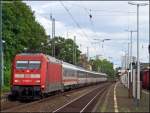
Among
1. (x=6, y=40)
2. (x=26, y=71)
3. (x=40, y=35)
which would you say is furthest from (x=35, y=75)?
(x=40, y=35)

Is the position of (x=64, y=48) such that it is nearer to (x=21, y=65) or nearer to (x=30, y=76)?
(x=21, y=65)

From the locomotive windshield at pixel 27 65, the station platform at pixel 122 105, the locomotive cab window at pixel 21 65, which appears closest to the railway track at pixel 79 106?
the station platform at pixel 122 105

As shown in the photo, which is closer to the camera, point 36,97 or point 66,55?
point 36,97

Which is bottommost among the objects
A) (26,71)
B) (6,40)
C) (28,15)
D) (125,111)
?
(125,111)

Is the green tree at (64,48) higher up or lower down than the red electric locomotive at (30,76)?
higher up

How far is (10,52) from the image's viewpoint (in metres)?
79.9

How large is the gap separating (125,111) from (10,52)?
5246 cm

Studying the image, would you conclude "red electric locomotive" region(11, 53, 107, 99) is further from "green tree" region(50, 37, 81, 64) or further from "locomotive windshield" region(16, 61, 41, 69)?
"green tree" region(50, 37, 81, 64)

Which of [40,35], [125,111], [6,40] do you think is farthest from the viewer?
[40,35]

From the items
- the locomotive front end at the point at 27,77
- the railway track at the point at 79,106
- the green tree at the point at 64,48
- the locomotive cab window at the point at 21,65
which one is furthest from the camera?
the green tree at the point at 64,48

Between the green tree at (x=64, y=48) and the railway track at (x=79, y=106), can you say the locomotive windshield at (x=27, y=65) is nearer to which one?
the railway track at (x=79, y=106)

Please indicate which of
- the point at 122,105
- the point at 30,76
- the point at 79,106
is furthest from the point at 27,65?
the point at 122,105

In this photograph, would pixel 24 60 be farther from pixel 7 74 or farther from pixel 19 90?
pixel 7 74

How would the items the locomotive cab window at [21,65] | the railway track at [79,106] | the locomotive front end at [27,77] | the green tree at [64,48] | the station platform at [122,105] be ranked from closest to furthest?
the station platform at [122,105] → the railway track at [79,106] → the locomotive front end at [27,77] → the locomotive cab window at [21,65] → the green tree at [64,48]
